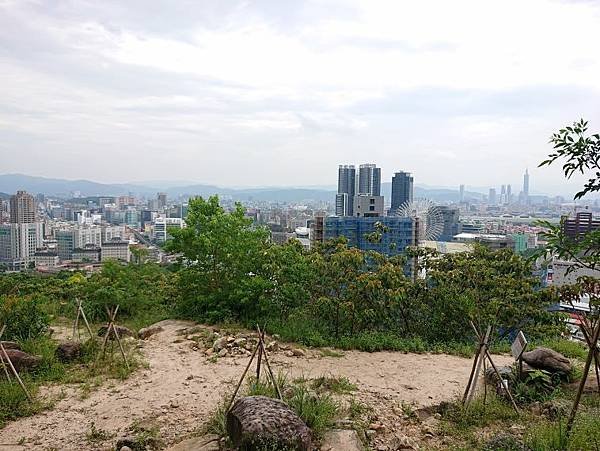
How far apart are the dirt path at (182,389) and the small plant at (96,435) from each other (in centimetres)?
5

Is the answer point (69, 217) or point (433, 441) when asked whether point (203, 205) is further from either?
point (69, 217)

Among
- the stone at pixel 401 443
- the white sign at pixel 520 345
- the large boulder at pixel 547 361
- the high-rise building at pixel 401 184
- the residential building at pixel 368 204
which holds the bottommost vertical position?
the stone at pixel 401 443

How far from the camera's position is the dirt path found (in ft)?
18.6

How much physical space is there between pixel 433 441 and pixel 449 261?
5.31 metres

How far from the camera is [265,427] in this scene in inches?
181

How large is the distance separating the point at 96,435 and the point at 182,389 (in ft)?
5.07

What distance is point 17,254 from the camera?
40781 millimetres

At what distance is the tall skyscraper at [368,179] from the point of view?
32.3m

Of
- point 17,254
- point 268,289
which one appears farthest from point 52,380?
point 17,254

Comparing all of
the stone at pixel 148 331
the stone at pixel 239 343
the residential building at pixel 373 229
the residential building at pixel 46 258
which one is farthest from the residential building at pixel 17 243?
the stone at pixel 239 343

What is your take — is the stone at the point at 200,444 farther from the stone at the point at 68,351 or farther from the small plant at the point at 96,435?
the stone at the point at 68,351

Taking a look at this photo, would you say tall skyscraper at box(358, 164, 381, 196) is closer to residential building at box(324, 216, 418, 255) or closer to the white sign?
residential building at box(324, 216, 418, 255)

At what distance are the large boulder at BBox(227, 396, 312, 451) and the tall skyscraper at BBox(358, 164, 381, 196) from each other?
28.0m

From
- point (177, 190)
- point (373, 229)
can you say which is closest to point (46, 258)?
point (373, 229)
